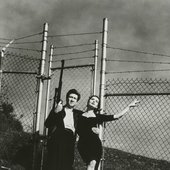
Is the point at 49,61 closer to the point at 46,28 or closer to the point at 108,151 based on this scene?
the point at 46,28

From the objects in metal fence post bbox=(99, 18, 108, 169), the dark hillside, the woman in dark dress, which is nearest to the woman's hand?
the woman in dark dress

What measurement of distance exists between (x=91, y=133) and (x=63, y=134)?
0.42 metres

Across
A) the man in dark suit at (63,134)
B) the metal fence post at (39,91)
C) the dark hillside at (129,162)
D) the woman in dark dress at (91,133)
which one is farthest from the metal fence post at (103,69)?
the dark hillside at (129,162)

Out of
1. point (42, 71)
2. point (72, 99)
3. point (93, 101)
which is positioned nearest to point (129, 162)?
point (42, 71)

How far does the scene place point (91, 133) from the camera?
233 inches

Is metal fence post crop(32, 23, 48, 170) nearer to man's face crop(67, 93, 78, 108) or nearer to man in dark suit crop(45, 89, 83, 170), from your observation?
man in dark suit crop(45, 89, 83, 170)

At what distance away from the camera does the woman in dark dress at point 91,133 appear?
5.80 metres

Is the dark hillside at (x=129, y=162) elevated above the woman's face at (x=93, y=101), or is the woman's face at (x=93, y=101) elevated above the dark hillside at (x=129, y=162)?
the woman's face at (x=93, y=101)

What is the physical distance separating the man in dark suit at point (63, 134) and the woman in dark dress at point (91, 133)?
12 centimetres

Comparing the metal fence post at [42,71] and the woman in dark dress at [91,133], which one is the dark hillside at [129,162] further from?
the woman in dark dress at [91,133]

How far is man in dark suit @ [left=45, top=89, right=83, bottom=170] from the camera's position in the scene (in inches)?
230

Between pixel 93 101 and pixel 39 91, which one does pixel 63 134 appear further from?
pixel 39 91

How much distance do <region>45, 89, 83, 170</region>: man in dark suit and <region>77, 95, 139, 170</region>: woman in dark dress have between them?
119 millimetres

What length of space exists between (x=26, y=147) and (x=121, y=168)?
2.93 meters
